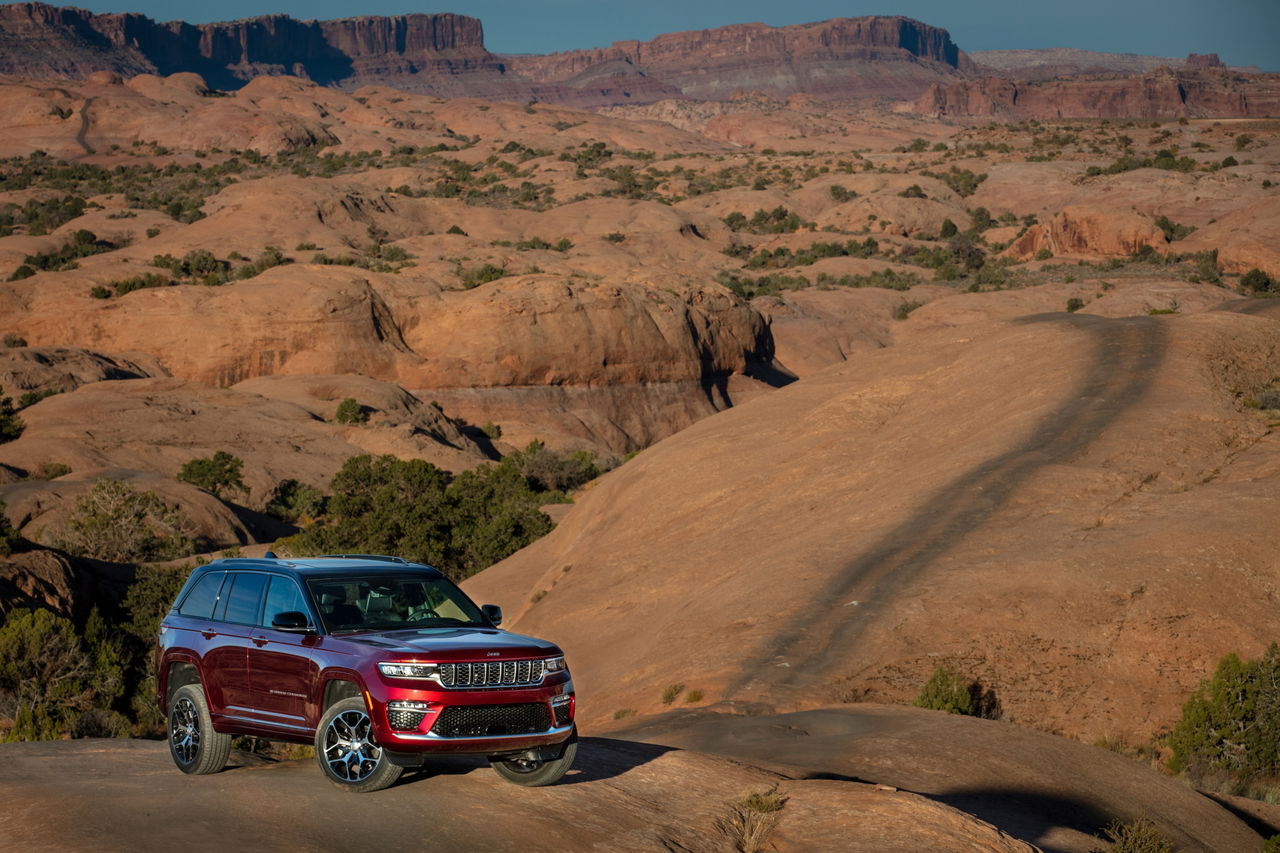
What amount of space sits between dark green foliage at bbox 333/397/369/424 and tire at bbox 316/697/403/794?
145ft

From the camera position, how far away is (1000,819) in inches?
417

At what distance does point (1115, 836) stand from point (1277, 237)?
3000 inches

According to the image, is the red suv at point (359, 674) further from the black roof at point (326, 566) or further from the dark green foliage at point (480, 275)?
the dark green foliage at point (480, 275)

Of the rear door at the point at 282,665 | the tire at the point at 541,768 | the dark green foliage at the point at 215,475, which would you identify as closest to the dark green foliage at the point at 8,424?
the dark green foliage at the point at 215,475

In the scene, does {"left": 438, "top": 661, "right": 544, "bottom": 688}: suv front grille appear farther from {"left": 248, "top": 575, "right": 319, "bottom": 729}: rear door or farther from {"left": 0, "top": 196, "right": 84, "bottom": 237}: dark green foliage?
{"left": 0, "top": 196, "right": 84, "bottom": 237}: dark green foliage

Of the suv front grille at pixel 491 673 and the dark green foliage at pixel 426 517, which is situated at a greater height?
the suv front grille at pixel 491 673

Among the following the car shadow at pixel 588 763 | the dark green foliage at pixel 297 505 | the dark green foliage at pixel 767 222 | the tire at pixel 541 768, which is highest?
the dark green foliage at pixel 767 222

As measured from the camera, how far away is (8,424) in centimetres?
4638

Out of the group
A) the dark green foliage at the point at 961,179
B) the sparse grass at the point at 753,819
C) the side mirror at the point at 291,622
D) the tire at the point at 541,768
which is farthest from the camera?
the dark green foliage at the point at 961,179

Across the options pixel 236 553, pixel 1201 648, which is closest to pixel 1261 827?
pixel 1201 648

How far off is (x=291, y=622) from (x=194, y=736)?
1.76 metres

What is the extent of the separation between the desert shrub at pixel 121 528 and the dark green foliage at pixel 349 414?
13.6m

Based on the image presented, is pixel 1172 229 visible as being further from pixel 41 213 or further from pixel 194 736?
pixel 194 736

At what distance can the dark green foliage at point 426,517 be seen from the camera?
36.5 m
